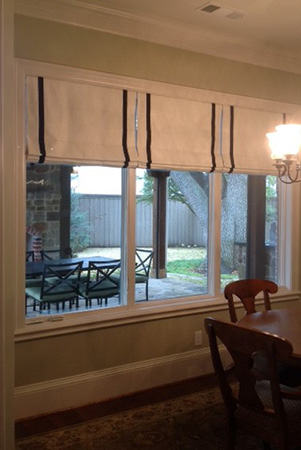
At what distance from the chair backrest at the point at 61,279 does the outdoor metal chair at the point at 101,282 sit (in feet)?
0.27

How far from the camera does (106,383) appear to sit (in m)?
3.54

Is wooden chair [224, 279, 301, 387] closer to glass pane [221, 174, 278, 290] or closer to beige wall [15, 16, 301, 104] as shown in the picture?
glass pane [221, 174, 278, 290]

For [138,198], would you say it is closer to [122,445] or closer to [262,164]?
[262,164]

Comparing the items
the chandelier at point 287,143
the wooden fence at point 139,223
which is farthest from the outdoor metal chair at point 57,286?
the chandelier at point 287,143

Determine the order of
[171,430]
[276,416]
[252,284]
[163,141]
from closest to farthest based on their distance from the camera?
[276,416], [171,430], [252,284], [163,141]

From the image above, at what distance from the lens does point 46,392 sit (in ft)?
10.8

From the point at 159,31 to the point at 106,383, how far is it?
2.76 m

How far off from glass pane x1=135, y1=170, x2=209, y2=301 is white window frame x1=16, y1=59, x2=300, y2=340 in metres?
0.08

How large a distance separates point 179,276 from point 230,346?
1.85 meters

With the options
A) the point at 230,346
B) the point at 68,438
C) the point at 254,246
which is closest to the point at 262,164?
the point at 254,246

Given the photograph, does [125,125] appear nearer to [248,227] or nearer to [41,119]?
[41,119]

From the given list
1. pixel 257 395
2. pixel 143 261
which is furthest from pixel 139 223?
pixel 257 395

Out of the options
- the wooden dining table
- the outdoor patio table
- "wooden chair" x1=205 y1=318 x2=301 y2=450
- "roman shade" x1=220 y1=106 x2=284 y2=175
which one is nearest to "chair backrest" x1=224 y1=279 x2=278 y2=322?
the wooden dining table

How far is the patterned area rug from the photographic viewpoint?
2.81 meters
